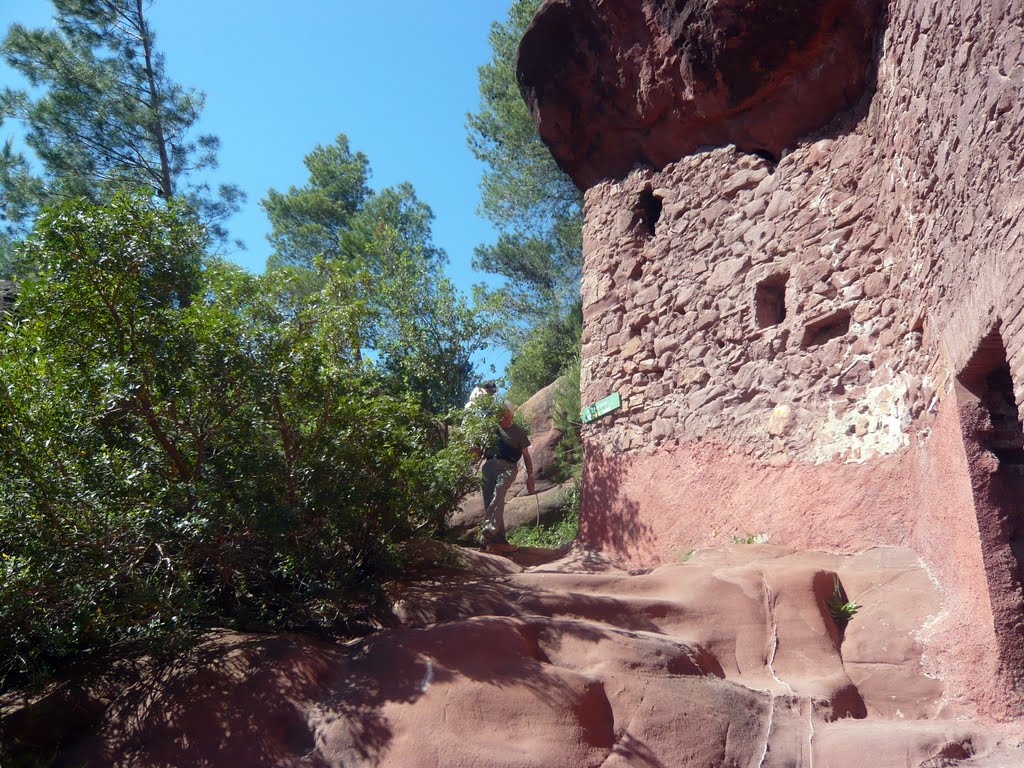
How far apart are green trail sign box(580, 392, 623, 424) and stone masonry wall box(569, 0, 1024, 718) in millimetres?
76

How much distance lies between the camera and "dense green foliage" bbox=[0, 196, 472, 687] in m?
4.15

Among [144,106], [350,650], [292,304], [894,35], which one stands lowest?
[350,650]

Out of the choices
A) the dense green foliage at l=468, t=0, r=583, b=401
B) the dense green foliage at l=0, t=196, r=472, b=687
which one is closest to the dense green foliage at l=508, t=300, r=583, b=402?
the dense green foliage at l=468, t=0, r=583, b=401

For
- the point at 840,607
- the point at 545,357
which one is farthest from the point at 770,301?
the point at 545,357

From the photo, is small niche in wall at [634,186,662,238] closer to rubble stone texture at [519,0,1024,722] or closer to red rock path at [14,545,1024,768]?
rubble stone texture at [519,0,1024,722]

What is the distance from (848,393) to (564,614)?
2.58 metres

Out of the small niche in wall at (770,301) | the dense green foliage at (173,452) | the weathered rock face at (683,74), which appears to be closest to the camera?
Result: the dense green foliage at (173,452)

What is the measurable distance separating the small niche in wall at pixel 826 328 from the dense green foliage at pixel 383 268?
3.41 meters

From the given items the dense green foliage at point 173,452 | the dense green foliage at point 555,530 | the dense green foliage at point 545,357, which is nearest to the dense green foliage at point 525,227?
the dense green foliage at point 545,357

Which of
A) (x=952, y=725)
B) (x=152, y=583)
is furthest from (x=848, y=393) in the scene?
(x=152, y=583)

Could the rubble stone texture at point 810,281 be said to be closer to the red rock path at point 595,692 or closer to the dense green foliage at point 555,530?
the red rock path at point 595,692

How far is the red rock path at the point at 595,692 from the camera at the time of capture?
3.83m

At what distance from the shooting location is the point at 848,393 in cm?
582

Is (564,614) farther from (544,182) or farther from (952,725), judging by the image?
(544,182)
